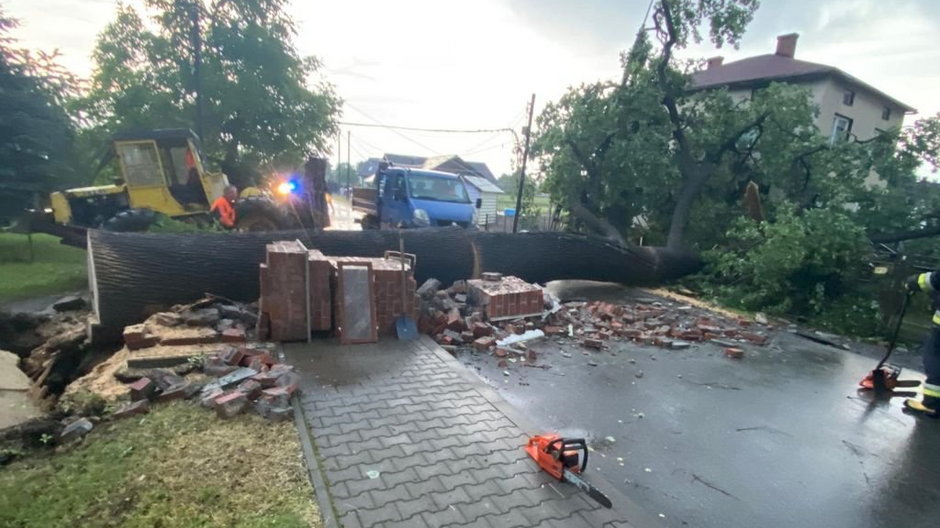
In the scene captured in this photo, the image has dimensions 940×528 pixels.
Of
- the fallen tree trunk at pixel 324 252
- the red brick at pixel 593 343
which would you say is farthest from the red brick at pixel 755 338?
Answer: the fallen tree trunk at pixel 324 252

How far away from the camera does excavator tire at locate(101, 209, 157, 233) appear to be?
8977 mm

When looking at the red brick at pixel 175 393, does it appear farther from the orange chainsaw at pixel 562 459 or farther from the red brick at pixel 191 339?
the orange chainsaw at pixel 562 459

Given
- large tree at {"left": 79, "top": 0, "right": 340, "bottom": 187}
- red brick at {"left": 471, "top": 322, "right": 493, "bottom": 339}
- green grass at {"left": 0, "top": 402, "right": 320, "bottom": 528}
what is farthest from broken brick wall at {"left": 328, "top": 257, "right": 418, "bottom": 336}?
large tree at {"left": 79, "top": 0, "right": 340, "bottom": 187}

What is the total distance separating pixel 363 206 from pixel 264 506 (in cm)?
1427

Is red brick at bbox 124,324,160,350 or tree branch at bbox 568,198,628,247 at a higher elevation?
tree branch at bbox 568,198,628,247

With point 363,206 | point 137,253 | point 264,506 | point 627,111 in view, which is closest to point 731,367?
point 264,506

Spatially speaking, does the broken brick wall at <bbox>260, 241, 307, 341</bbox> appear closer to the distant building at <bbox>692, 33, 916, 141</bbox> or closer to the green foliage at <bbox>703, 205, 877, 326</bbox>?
the green foliage at <bbox>703, 205, 877, 326</bbox>

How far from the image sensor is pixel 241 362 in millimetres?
4414

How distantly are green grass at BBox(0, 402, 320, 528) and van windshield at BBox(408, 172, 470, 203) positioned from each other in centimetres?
973

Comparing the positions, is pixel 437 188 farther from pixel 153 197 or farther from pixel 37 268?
pixel 37 268

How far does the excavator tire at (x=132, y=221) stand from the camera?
898cm

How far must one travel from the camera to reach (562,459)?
3.04 metres

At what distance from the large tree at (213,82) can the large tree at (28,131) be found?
538cm

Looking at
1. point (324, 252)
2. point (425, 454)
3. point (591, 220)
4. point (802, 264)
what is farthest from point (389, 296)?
point (591, 220)
